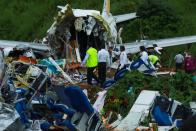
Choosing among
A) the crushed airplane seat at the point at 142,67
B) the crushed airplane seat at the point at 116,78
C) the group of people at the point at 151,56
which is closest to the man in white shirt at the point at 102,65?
the crushed airplane seat at the point at 116,78

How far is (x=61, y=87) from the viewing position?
1167cm

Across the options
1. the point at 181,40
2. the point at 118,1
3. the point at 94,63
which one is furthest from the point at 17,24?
the point at 94,63

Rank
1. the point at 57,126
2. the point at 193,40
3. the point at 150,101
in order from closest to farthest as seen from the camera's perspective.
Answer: the point at 57,126
the point at 150,101
the point at 193,40

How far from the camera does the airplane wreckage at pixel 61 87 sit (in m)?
9.96

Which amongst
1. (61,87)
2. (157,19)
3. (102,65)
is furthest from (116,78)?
(157,19)

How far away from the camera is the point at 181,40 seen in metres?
24.2

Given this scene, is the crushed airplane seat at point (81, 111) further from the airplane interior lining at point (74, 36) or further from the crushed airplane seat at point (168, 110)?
the airplane interior lining at point (74, 36)

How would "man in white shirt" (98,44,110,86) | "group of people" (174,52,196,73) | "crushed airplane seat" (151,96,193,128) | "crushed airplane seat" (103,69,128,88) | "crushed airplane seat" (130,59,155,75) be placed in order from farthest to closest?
1. "group of people" (174,52,196,73)
2. "man in white shirt" (98,44,110,86)
3. "crushed airplane seat" (130,59,155,75)
4. "crushed airplane seat" (103,69,128,88)
5. "crushed airplane seat" (151,96,193,128)

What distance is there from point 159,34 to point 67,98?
1846cm

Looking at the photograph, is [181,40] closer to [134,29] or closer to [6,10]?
[134,29]

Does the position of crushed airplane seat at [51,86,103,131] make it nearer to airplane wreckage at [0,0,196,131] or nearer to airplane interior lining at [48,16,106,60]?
airplane wreckage at [0,0,196,131]

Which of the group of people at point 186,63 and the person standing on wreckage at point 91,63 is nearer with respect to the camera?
the person standing on wreckage at point 91,63

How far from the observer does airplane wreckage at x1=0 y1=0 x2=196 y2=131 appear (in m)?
9.96

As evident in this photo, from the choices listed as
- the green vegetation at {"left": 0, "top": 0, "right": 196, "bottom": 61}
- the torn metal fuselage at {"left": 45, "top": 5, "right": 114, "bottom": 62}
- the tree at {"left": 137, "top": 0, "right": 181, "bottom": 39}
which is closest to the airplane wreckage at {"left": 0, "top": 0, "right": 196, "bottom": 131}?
the torn metal fuselage at {"left": 45, "top": 5, "right": 114, "bottom": 62}
